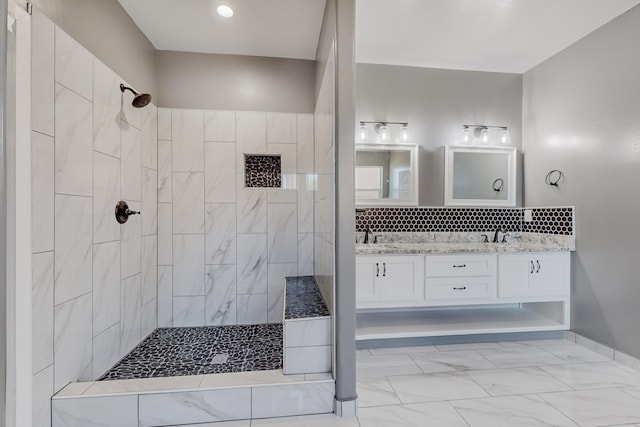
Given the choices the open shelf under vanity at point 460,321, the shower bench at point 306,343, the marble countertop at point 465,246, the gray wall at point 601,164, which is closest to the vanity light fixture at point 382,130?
the marble countertop at point 465,246

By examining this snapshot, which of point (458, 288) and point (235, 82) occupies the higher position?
point (235, 82)

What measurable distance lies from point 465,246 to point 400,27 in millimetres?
2049

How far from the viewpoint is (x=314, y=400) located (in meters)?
1.66

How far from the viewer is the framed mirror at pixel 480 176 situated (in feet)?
9.87

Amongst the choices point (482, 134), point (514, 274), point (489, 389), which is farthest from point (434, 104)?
point (489, 389)

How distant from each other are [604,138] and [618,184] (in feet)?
1.29

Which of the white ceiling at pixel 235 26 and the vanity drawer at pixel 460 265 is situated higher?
the white ceiling at pixel 235 26

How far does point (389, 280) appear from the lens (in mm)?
2393

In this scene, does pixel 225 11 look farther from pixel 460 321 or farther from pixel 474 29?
pixel 460 321

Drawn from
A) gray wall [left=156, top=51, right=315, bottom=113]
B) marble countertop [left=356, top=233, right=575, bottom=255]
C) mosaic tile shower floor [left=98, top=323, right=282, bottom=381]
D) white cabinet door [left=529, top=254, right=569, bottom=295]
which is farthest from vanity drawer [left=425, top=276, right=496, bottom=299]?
Result: gray wall [left=156, top=51, right=315, bottom=113]

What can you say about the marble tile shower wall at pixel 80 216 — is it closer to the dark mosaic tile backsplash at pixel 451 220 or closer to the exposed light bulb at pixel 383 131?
the dark mosaic tile backsplash at pixel 451 220

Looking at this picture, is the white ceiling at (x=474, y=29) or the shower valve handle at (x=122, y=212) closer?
the shower valve handle at (x=122, y=212)

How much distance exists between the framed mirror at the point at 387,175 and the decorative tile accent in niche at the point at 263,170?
31.4 inches

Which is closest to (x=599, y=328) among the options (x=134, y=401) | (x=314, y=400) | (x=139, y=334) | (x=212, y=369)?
(x=314, y=400)
